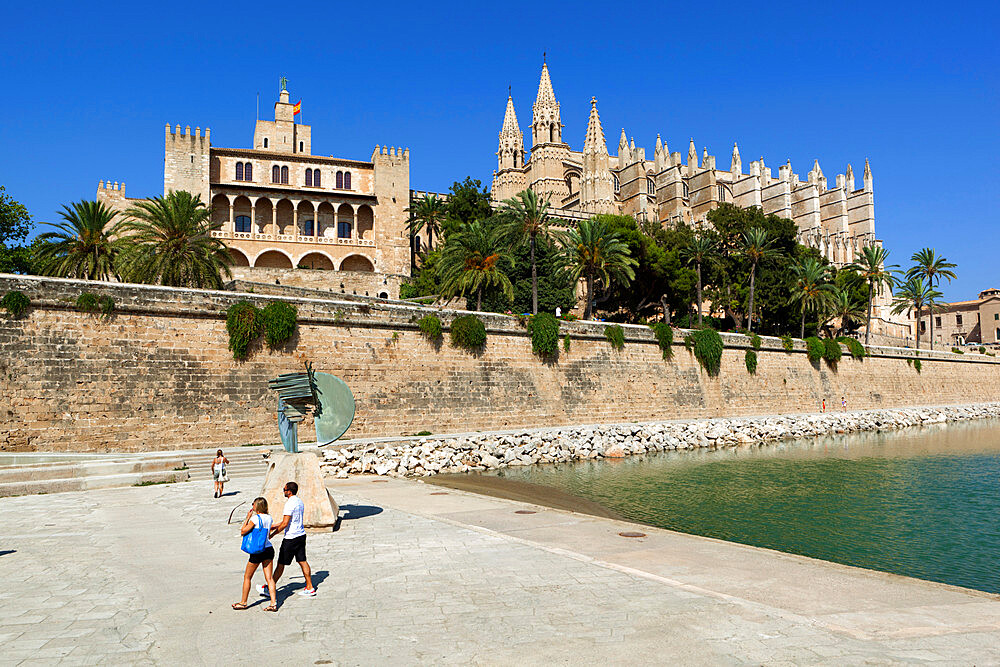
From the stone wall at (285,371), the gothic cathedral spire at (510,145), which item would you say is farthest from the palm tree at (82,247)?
the gothic cathedral spire at (510,145)

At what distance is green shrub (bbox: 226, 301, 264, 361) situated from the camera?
21.7 meters

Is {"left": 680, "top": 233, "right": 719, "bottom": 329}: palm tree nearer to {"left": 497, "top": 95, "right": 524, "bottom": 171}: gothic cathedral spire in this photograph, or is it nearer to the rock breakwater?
the rock breakwater

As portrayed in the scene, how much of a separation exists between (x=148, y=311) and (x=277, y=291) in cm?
1257

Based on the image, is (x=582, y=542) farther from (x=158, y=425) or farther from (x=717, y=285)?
(x=717, y=285)

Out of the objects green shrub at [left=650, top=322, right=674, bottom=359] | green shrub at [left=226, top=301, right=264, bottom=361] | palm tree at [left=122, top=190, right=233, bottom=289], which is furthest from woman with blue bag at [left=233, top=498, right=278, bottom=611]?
green shrub at [left=650, top=322, right=674, bottom=359]

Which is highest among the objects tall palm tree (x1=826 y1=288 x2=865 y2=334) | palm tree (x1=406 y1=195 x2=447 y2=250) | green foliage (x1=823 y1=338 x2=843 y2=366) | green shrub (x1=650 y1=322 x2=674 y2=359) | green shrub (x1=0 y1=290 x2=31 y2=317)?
palm tree (x1=406 y1=195 x2=447 y2=250)

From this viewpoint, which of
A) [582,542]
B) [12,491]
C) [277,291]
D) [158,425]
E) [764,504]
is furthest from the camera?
[277,291]

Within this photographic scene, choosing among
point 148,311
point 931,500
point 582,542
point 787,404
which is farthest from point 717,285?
point 582,542

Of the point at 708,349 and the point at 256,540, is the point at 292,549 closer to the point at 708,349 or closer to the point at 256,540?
the point at 256,540

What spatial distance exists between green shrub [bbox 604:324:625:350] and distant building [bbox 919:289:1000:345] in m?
73.5

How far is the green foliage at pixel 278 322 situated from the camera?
73.6 feet

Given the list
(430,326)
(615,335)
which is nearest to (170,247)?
(430,326)

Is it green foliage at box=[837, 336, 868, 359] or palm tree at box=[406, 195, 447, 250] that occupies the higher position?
palm tree at box=[406, 195, 447, 250]

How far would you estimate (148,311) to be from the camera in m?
20.6
